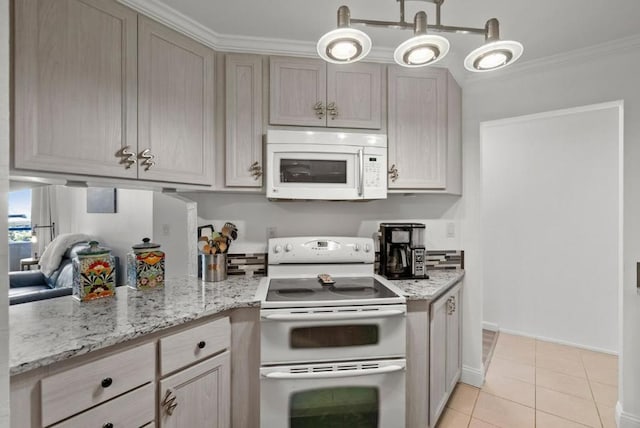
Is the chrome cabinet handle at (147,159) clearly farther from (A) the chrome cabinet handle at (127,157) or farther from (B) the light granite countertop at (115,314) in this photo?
A: (B) the light granite countertop at (115,314)

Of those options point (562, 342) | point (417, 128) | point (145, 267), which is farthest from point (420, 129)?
point (562, 342)

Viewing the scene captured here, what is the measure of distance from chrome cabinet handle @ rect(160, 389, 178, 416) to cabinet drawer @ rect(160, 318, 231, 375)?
0.29ft

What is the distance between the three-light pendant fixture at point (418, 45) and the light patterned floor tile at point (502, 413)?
2.11 m

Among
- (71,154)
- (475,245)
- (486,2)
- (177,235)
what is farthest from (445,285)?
(71,154)

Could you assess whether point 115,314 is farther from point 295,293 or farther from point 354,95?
point 354,95

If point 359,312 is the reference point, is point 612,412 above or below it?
below

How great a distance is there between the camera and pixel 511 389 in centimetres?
228

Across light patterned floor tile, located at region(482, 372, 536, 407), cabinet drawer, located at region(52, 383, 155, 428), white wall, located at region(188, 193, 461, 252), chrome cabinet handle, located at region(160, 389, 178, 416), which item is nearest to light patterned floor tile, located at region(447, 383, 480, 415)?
light patterned floor tile, located at region(482, 372, 536, 407)

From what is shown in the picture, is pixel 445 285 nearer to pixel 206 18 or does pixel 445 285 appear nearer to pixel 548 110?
pixel 548 110

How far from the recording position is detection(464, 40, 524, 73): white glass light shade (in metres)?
1.09

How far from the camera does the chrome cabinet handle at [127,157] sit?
1.38m

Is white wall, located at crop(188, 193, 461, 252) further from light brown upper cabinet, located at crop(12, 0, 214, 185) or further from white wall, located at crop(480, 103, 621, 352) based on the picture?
white wall, located at crop(480, 103, 621, 352)

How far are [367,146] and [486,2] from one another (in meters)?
0.92

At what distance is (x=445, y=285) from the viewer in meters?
1.86
